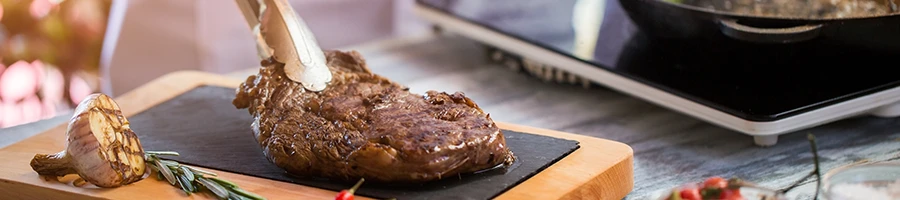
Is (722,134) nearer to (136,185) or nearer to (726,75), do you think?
(726,75)

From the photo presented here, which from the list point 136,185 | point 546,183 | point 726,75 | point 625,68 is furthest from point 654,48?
point 136,185

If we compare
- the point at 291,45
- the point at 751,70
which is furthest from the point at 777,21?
the point at 291,45

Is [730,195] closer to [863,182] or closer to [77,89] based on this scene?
[863,182]

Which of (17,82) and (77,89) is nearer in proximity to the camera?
(17,82)

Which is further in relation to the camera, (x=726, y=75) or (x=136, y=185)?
(x=726, y=75)

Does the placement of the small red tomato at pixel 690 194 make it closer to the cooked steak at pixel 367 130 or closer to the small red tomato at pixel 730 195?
the small red tomato at pixel 730 195

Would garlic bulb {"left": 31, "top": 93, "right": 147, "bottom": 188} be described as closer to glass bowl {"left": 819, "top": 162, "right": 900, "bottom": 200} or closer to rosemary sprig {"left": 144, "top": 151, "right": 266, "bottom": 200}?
rosemary sprig {"left": 144, "top": 151, "right": 266, "bottom": 200}

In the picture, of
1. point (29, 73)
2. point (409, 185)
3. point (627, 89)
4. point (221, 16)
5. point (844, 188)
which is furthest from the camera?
point (221, 16)
